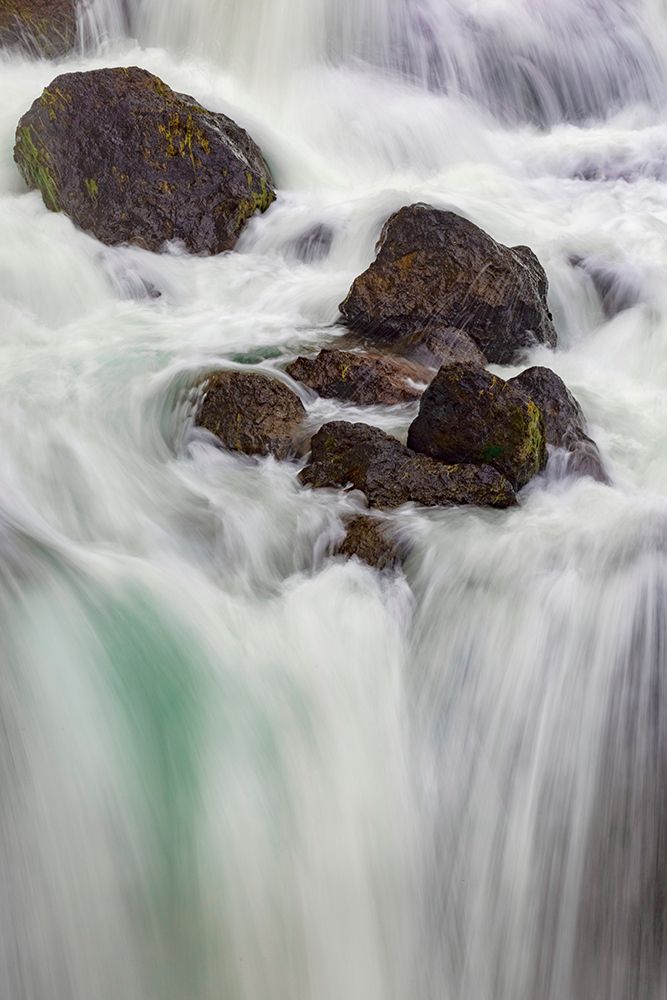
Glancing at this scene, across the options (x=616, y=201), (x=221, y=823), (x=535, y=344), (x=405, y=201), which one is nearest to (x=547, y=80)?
(x=616, y=201)

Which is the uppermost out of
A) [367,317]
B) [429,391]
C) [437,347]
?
[429,391]

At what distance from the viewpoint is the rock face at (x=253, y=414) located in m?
4.63

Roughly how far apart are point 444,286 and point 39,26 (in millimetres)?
5576

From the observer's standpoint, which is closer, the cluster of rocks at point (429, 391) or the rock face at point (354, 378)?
the cluster of rocks at point (429, 391)

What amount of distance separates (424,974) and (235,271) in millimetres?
4894

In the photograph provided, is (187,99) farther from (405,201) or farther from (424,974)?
(424,974)

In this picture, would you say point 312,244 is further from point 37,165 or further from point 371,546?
point 371,546

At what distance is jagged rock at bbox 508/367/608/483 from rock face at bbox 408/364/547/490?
307mm

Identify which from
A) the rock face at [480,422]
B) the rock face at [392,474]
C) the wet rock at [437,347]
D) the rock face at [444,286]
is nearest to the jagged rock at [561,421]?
the rock face at [480,422]

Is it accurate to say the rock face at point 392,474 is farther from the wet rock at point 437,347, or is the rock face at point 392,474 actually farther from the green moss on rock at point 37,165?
the green moss on rock at point 37,165

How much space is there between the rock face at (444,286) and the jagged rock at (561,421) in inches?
36.0

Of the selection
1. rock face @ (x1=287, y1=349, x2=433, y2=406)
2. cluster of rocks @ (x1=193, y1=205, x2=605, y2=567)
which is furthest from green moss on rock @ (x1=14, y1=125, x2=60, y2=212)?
rock face @ (x1=287, y1=349, x2=433, y2=406)

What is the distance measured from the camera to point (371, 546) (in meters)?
3.93

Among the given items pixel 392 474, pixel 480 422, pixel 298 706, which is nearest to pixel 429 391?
pixel 480 422
